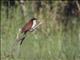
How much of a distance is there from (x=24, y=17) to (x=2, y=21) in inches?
19.3

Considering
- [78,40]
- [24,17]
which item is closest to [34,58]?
[78,40]

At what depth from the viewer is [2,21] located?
654cm

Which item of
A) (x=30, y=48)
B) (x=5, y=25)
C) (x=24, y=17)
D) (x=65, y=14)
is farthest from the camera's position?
(x=65, y=14)

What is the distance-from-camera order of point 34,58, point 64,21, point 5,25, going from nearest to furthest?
point 34,58 → point 5,25 → point 64,21

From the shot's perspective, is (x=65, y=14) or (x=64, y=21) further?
(x=65, y=14)

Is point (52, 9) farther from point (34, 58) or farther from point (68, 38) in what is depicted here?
point (34, 58)

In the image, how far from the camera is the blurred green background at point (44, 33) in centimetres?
454

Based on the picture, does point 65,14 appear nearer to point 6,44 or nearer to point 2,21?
point 2,21

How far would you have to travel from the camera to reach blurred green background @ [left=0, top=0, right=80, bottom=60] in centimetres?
454

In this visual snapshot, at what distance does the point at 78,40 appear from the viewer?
5.09m

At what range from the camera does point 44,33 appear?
5.89m

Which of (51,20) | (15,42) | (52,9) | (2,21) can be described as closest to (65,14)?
(52,9)

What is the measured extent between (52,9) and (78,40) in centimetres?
277

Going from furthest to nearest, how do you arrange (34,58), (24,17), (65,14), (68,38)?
(65,14) → (24,17) → (68,38) → (34,58)
